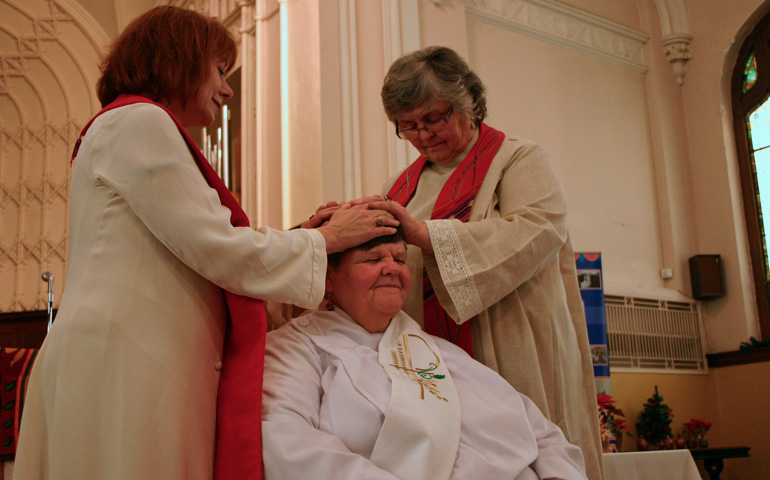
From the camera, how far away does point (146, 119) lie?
1669 millimetres

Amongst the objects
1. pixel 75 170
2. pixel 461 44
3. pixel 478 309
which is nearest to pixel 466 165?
pixel 478 309

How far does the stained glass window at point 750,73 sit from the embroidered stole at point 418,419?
6.58 m

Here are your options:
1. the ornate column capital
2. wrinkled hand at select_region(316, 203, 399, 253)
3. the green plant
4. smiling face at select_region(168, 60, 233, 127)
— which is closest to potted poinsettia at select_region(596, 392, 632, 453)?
the green plant

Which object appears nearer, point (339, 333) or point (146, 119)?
point (146, 119)

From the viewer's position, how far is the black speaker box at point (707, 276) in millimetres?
7152

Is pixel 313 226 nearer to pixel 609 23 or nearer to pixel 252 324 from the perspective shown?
pixel 252 324

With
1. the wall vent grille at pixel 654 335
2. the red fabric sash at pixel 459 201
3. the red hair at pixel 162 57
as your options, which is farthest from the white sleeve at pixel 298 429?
the wall vent grille at pixel 654 335

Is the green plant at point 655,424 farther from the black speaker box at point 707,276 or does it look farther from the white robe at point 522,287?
the white robe at point 522,287

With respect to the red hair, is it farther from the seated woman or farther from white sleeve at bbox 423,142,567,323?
white sleeve at bbox 423,142,567,323

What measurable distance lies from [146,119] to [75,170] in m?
0.22

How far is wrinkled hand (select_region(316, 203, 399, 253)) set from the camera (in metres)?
2.01

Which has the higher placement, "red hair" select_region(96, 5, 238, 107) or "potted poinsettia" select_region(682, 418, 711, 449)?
"red hair" select_region(96, 5, 238, 107)

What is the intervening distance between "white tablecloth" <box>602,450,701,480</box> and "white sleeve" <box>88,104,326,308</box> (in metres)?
1.64

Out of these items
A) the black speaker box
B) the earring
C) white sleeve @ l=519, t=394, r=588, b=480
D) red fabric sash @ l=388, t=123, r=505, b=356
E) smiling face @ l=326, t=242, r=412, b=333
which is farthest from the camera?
the black speaker box
